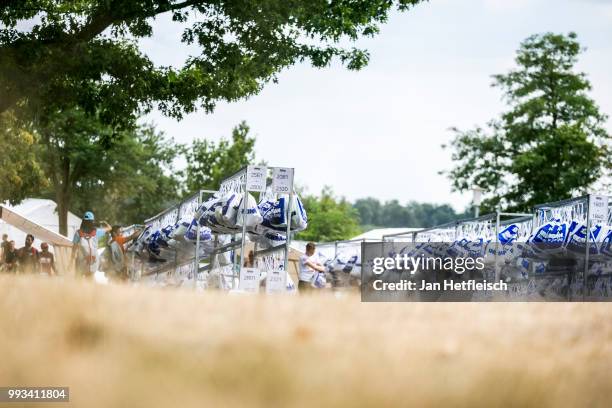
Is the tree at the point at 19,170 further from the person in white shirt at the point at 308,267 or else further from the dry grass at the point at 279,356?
the dry grass at the point at 279,356

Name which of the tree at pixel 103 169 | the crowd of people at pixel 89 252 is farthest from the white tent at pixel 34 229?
the tree at pixel 103 169

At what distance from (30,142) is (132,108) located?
22.1m

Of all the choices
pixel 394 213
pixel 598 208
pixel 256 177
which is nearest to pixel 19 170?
pixel 256 177

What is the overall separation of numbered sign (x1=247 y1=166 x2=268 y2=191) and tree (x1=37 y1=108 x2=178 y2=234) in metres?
28.3

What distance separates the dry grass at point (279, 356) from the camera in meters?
0.96

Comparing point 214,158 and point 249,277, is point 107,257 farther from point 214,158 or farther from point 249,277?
point 214,158

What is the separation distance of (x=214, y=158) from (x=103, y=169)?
872cm

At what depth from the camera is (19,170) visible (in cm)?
3988

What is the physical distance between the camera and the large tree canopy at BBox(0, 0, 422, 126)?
1412cm

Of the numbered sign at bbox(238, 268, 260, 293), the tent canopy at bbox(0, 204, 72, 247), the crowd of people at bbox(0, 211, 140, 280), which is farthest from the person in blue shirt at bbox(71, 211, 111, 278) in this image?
the tent canopy at bbox(0, 204, 72, 247)

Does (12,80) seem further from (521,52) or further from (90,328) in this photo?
(521,52)

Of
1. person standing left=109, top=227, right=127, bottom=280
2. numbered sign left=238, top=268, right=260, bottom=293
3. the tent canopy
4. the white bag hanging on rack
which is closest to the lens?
numbered sign left=238, top=268, right=260, bottom=293

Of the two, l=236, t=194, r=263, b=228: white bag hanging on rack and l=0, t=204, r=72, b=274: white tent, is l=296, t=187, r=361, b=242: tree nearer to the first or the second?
l=0, t=204, r=72, b=274: white tent

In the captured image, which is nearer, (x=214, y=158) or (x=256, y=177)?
(x=256, y=177)
